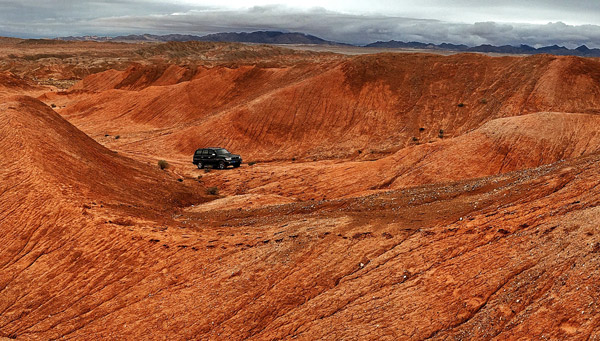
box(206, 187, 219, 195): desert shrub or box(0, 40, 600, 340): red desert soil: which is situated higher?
box(0, 40, 600, 340): red desert soil

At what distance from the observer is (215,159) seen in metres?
31.0

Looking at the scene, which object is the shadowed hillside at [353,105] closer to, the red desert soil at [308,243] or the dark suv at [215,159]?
the dark suv at [215,159]

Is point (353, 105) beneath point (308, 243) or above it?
above

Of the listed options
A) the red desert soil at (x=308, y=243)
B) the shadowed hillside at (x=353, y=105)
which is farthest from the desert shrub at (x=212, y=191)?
the shadowed hillside at (x=353, y=105)

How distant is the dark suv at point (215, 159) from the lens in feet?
101

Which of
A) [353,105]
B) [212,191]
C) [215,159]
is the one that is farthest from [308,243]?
[353,105]

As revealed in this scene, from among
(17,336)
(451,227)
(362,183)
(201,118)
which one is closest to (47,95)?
(201,118)

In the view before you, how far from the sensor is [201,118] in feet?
157

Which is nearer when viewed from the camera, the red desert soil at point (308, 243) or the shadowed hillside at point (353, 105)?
the red desert soil at point (308, 243)

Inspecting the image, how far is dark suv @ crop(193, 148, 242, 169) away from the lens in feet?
101

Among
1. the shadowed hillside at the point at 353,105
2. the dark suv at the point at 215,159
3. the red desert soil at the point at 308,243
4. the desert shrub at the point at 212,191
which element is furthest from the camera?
the shadowed hillside at the point at 353,105

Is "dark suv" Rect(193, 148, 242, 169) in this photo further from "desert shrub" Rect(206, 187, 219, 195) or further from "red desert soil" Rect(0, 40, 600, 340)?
"desert shrub" Rect(206, 187, 219, 195)

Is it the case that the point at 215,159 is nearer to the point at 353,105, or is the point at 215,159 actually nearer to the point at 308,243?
Answer: the point at 353,105

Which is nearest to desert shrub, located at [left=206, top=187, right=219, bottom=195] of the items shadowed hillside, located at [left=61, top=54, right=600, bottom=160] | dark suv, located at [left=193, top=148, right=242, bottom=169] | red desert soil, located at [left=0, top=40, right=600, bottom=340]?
red desert soil, located at [left=0, top=40, right=600, bottom=340]
